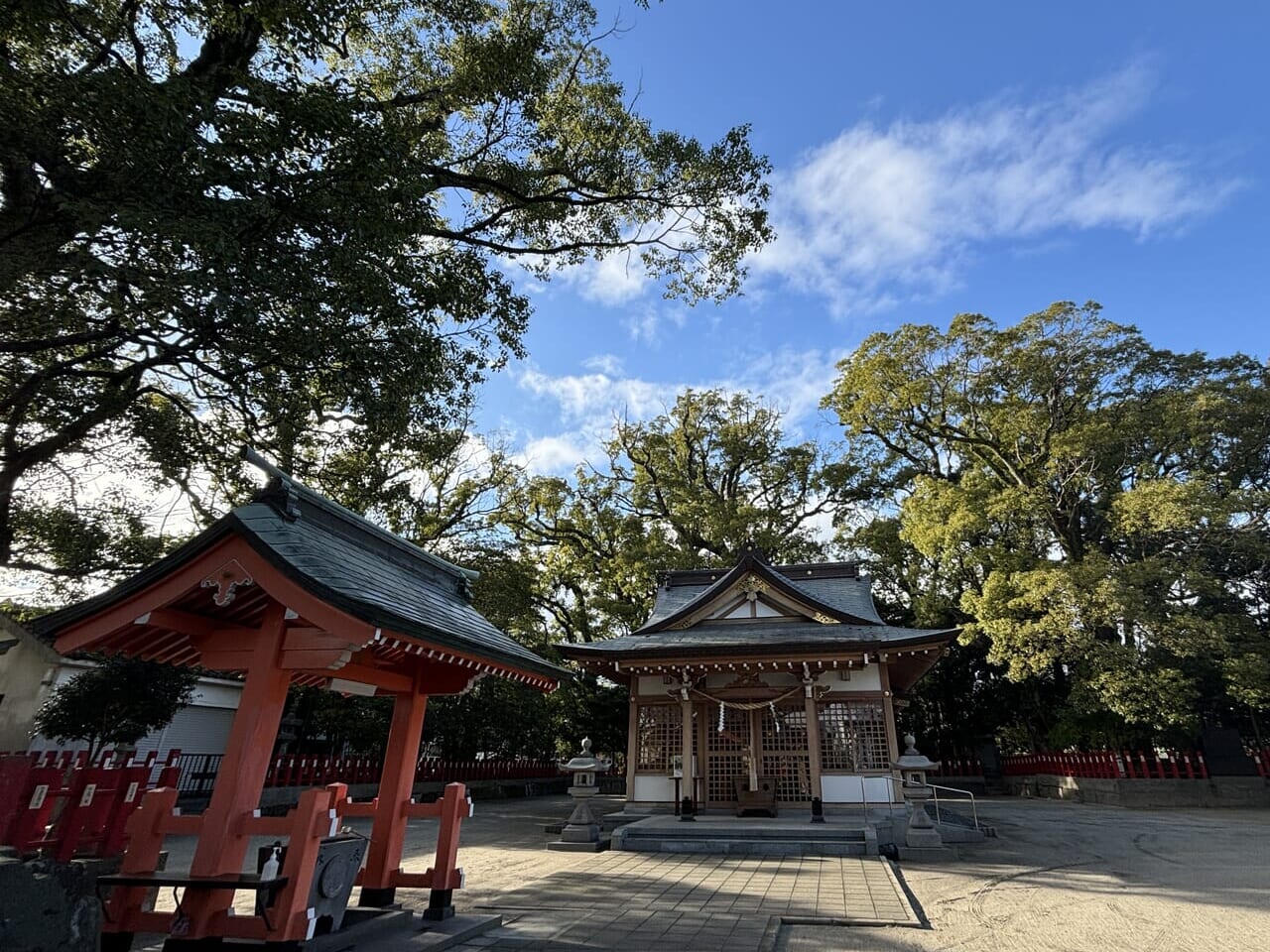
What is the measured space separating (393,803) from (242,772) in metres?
1.78

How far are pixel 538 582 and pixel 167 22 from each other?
1744cm

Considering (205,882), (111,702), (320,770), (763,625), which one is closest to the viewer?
(205,882)

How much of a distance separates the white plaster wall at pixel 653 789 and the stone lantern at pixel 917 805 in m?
4.56

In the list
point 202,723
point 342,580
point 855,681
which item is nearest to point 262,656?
point 342,580

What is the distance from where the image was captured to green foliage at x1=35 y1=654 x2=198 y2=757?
10211mm

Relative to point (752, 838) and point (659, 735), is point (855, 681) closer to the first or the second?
point (752, 838)

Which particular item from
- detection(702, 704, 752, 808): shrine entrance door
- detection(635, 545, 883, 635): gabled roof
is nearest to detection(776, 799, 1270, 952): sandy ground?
detection(702, 704, 752, 808): shrine entrance door

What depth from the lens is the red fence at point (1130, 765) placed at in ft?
52.0

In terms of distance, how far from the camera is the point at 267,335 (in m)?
6.23

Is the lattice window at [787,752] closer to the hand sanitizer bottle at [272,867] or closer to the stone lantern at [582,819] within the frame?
the stone lantern at [582,819]

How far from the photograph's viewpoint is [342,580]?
180 inches

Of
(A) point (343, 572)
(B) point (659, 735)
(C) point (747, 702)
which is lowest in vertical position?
(B) point (659, 735)

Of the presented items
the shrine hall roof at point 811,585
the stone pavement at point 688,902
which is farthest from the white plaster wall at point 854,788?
the shrine hall roof at point 811,585

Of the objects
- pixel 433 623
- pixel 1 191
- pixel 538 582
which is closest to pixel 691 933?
pixel 433 623
